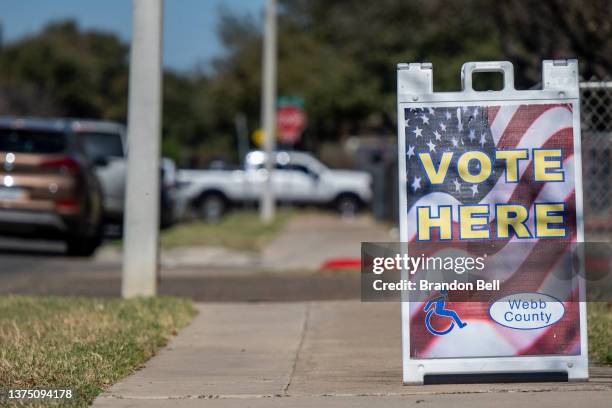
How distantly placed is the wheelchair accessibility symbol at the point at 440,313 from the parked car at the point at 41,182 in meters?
9.44

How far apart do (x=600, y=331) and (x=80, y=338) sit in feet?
12.7

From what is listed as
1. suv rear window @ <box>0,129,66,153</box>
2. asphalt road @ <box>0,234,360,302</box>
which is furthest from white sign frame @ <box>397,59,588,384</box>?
suv rear window @ <box>0,129,66,153</box>

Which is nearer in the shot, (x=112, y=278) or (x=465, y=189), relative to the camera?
(x=465, y=189)

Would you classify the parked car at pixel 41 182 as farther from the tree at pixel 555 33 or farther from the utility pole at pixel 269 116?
the utility pole at pixel 269 116

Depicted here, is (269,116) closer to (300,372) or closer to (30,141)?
(30,141)

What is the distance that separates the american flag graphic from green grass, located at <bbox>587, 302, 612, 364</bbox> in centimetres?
117

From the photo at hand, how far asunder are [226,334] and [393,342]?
4.63 ft

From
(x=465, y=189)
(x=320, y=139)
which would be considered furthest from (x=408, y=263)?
A: (x=320, y=139)

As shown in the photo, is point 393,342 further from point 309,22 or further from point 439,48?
point 309,22

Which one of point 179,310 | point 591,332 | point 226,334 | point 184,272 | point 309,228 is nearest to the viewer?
point 591,332

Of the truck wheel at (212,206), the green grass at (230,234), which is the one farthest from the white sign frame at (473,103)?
the truck wheel at (212,206)

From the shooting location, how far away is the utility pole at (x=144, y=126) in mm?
9891

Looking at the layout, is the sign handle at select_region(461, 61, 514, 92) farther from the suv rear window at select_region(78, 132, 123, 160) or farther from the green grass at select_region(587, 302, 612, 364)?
the suv rear window at select_region(78, 132, 123, 160)

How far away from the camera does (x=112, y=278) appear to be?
12781mm
